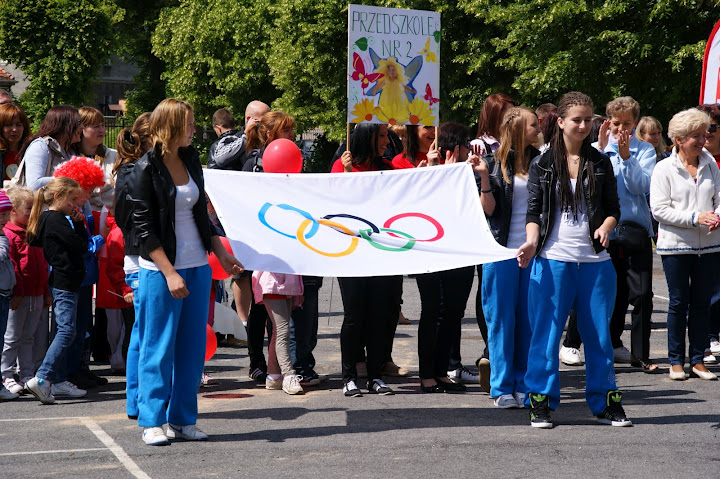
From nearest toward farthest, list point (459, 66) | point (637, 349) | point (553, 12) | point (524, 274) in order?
point (524, 274) < point (637, 349) < point (553, 12) < point (459, 66)

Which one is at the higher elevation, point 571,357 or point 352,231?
point 352,231

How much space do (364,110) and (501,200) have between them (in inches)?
56.2

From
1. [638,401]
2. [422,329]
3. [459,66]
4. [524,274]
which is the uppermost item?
[459,66]

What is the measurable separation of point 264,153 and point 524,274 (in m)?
2.28

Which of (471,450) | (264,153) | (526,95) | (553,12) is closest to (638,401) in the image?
(471,450)

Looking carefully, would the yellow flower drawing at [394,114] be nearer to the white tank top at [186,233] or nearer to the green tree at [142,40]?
the white tank top at [186,233]

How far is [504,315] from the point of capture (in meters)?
7.26

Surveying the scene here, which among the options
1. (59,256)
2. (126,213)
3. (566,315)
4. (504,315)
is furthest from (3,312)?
(566,315)

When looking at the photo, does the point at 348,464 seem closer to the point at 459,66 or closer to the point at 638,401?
the point at 638,401

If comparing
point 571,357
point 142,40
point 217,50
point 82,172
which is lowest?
point 571,357

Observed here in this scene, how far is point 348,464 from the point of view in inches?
225

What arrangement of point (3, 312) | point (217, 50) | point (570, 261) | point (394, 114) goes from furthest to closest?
point (217, 50) → point (394, 114) → point (3, 312) → point (570, 261)

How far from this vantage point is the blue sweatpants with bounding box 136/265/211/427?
20.0 ft

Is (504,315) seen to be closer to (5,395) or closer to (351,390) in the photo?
(351,390)
